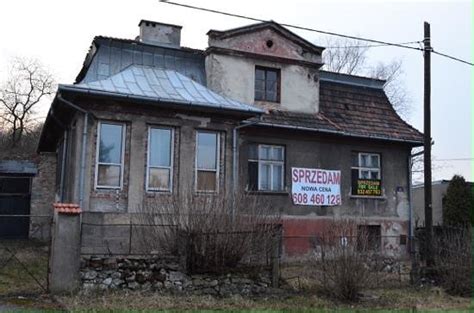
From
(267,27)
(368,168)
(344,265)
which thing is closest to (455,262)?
(344,265)

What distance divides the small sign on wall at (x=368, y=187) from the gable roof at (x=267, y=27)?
5.32 metres

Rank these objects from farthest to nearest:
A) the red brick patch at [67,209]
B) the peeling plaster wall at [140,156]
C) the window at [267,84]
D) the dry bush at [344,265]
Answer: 1. the window at [267,84]
2. the peeling plaster wall at [140,156]
3. the dry bush at [344,265]
4. the red brick patch at [67,209]

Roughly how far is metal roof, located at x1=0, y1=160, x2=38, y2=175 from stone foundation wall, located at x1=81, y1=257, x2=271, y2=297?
44.9 ft

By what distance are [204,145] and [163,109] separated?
1761mm

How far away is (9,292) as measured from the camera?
1166 cm

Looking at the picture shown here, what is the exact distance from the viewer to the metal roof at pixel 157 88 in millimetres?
15758

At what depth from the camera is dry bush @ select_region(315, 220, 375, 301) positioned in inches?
488

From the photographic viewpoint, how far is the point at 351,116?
21594 mm

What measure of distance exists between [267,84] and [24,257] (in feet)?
33.8

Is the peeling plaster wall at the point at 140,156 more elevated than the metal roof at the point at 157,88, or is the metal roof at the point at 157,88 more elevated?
the metal roof at the point at 157,88

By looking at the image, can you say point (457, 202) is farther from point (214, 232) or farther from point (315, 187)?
point (214, 232)

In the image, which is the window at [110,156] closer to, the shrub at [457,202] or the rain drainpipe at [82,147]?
the rain drainpipe at [82,147]

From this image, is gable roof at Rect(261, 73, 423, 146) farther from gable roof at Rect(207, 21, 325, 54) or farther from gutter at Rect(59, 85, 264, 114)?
gutter at Rect(59, 85, 264, 114)

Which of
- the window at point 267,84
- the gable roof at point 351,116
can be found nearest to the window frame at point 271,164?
the gable roof at point 351,116
